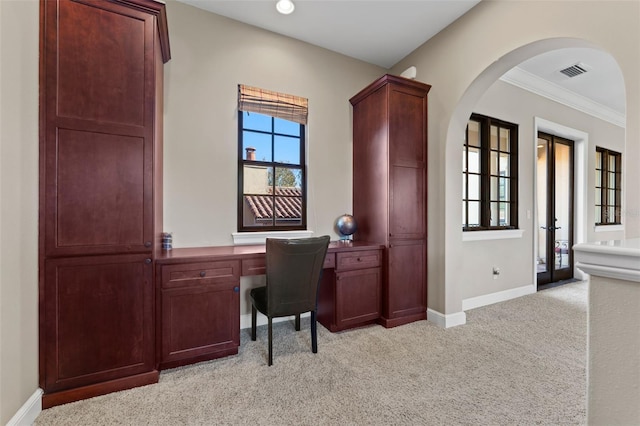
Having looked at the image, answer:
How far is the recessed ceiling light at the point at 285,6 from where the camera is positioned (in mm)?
2529

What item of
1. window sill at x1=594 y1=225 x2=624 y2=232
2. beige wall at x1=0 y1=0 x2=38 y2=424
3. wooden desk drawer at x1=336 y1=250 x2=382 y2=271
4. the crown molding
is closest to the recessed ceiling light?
beige wall at x1=0 y1=0 x2=38 y2=424

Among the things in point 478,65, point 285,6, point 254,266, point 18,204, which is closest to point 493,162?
point 478,65

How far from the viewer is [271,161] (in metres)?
3.03

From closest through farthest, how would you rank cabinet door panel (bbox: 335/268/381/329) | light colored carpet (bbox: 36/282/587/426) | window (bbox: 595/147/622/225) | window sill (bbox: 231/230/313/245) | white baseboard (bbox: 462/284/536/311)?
light colored carpet (bbox: 36/282/587/426)
cabinet door panel (bbox: 335/268/381/329)
window sill (bbox: 231/230/313/245)
white baseboard (bbox: 462/284/536/311)
window (bbox: 595/147/622/225)

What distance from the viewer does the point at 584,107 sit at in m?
4.45

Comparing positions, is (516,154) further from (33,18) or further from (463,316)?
(33,18)

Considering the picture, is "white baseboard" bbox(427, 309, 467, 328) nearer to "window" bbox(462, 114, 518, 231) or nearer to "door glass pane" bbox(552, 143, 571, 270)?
"window" bbox(462, 114, 518, 231)

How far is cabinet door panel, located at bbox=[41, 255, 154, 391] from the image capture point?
1657 mm

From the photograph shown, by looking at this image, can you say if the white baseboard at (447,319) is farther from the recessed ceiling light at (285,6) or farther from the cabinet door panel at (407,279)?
the recessed ceiling light at (285,6)

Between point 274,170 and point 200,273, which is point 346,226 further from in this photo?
point 200,273

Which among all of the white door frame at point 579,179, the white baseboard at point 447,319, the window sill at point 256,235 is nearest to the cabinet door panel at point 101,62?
the window sill at point 256,235

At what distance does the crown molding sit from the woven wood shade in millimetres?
2699

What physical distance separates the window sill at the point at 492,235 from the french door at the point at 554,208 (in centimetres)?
89

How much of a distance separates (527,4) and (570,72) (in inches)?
87.3
